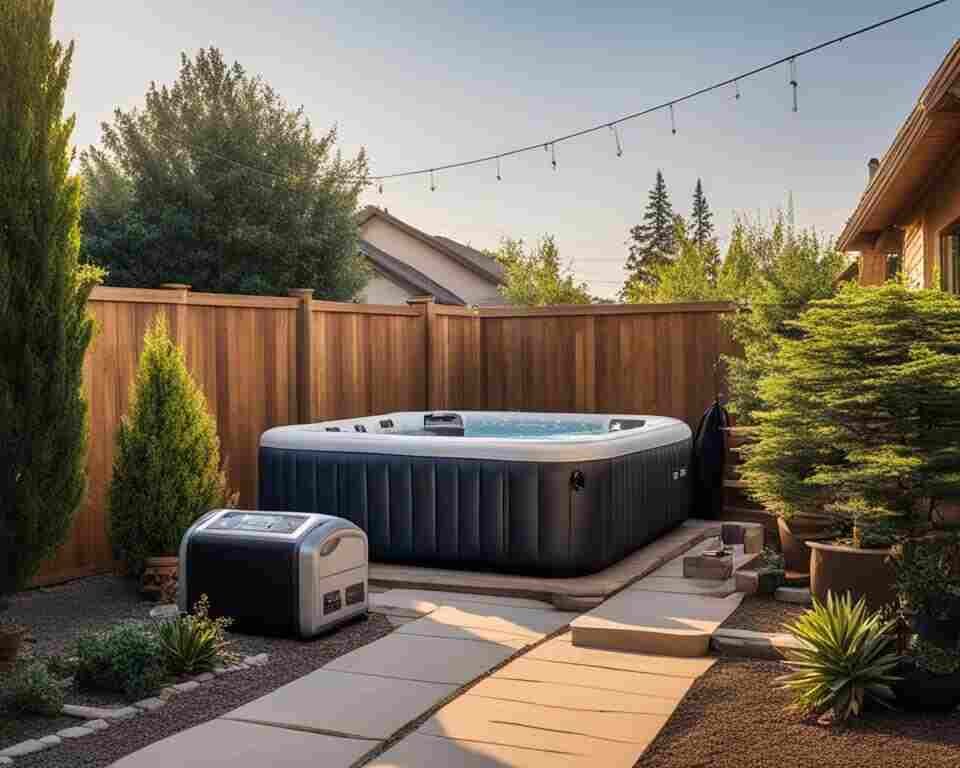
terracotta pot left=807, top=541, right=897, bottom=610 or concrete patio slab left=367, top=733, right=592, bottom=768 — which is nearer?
concrete patio slab left=367, top=733, right=592, bottom=768

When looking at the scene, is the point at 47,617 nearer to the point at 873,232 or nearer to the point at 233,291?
the point at 873,232

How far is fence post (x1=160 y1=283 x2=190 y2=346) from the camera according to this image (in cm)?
650

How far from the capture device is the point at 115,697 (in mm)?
3854

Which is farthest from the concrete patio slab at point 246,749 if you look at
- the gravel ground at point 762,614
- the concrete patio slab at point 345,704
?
the gravel ground at point 762,614

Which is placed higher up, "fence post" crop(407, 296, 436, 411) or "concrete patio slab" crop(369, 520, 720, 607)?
"fence post" crop(407, 296, 436, 411)

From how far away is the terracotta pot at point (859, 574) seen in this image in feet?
13.9

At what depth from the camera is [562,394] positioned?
9.06m

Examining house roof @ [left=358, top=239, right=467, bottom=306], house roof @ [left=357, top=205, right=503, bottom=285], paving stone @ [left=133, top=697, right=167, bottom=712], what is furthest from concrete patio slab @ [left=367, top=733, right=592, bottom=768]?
house roof @ [left=357, top=205, right=503, bottom=285]

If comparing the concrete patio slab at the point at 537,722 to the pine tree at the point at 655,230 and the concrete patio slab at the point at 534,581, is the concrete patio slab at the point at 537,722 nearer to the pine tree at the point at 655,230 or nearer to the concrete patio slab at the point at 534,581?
the concrete patio slab at the point at 534,581

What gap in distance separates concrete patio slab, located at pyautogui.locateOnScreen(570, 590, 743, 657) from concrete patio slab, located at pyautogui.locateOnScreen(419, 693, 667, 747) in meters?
0.89

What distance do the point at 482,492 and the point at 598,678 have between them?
6.47ft

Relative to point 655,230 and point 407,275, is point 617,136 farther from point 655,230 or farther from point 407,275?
point 655,230

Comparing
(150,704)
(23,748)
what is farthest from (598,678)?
(23,748)

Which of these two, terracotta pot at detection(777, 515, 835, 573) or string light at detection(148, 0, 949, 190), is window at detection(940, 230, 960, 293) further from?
terracotta pot at detection(777, 515, 835, 573)
